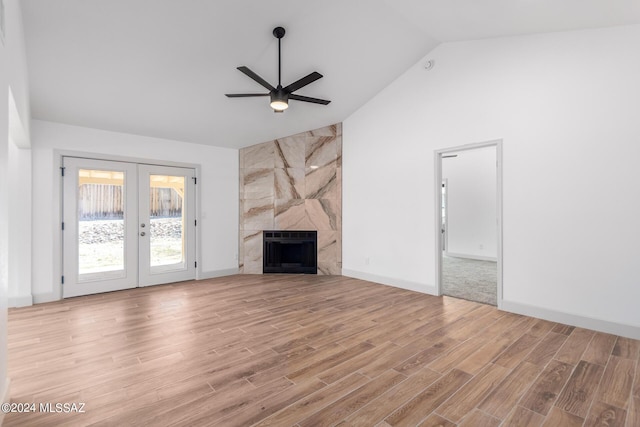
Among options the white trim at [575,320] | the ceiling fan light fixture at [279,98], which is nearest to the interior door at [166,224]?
the ceiling fan light fixture at [279,98]

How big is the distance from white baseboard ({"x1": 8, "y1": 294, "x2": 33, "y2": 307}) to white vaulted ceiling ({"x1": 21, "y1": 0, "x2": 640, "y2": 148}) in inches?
97.5

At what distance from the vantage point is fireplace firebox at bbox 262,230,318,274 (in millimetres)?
6297

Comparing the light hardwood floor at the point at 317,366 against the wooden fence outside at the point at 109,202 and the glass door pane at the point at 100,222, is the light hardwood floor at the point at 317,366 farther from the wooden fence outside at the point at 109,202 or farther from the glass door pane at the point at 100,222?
the wooden fence outside at the point at 109,202

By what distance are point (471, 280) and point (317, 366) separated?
13.9 feet

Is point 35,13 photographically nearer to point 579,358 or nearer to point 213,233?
point 213,233

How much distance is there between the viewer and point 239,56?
3.76m

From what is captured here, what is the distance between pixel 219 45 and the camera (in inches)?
138

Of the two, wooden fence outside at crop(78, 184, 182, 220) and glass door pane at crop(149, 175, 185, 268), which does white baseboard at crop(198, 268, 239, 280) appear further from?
wooden fence outside at crop(78, 184, 182, 220)

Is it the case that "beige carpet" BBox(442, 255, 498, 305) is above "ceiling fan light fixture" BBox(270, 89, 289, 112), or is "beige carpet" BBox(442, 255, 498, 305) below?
below

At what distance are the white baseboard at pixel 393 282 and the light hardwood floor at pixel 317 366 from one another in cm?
60

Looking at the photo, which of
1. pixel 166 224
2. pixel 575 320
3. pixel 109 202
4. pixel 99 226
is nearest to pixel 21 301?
pixel 99 226

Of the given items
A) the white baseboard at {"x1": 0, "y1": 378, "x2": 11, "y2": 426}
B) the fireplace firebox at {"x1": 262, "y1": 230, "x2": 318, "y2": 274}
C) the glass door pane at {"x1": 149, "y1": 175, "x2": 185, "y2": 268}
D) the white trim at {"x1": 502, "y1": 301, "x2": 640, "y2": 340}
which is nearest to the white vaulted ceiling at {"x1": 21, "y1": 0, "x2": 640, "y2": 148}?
the glass door pane at {"x1": 149, "y1": 175, "x2": 185, "y2": 268}

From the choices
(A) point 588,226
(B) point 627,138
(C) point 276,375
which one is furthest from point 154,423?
(B) point 627,138

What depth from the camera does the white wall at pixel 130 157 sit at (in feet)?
14.4
